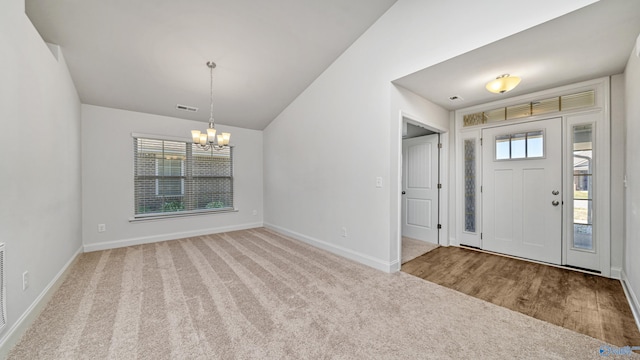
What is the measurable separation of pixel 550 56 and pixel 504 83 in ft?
1.31

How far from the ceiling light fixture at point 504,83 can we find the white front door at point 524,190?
115cm

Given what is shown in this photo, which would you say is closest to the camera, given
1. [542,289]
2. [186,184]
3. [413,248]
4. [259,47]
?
[542,289]

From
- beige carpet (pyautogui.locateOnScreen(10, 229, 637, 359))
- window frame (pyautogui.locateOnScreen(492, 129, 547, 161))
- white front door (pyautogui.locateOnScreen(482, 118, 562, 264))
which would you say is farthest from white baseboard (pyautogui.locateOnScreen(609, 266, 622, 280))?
beige carpet (pyautogui.locateOnScreen(10, 229, 637, 359))

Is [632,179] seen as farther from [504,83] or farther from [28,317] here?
[28,317]

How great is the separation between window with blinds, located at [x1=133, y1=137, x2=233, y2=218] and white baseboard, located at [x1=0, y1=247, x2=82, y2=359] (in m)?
1.85

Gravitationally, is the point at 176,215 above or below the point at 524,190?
below

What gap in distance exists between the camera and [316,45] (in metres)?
3.36

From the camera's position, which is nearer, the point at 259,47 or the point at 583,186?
the point at 583,186

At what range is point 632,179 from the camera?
225cm

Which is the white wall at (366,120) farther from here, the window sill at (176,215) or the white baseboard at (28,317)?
the white baseboard at (28,317)

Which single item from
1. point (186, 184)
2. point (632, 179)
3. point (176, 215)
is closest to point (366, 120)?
point (632, 179)

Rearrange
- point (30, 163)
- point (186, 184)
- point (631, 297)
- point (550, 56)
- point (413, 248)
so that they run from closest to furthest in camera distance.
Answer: point (30, 163), point (631, 297), point (550, 56), point (413, 248), point (186, 184)

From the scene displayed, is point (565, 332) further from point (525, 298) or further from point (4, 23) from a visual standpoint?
point (4, 23)

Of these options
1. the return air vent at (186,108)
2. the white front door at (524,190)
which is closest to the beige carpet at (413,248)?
the white front door at (524,190)
